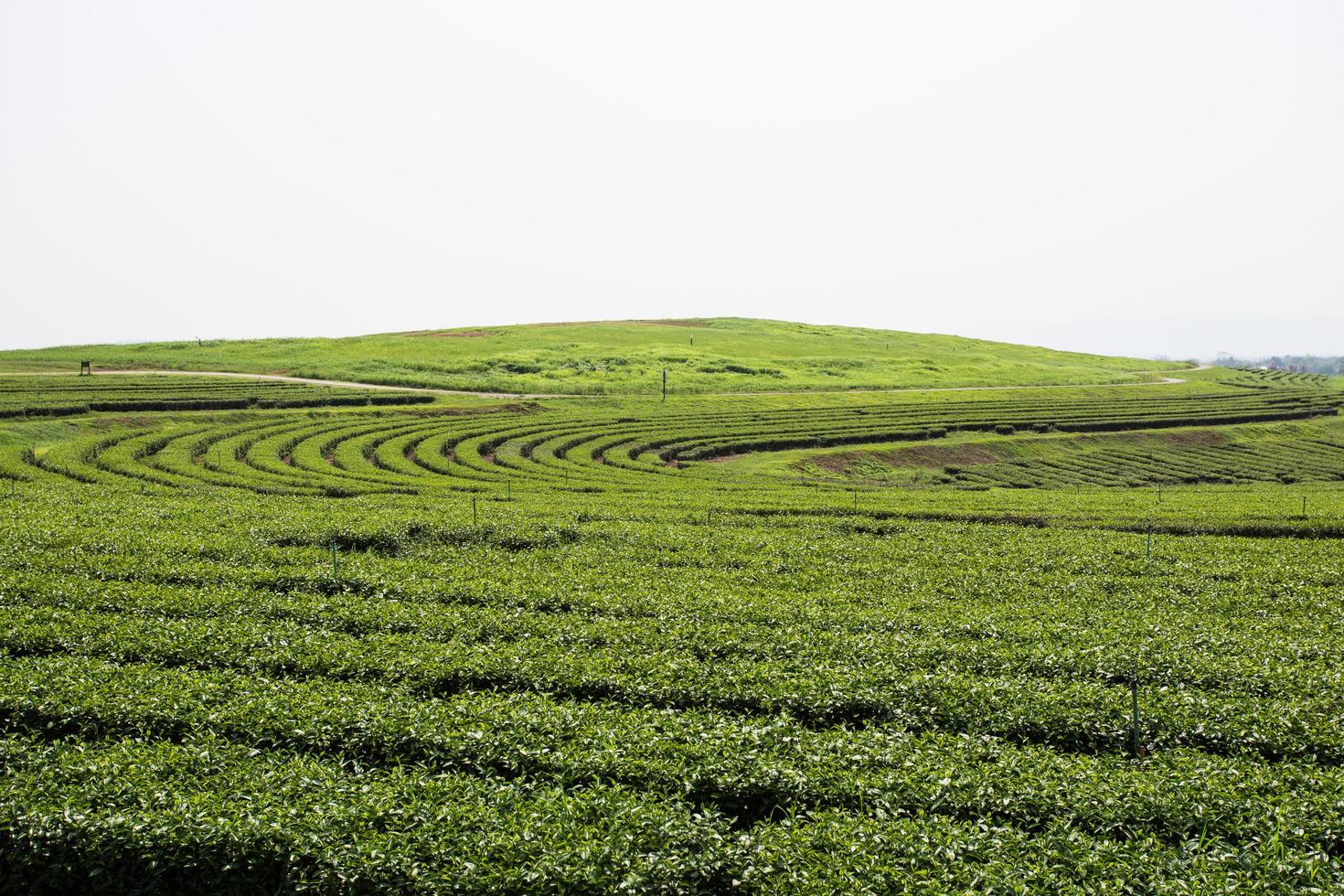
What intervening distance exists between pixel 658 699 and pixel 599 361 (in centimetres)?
11546

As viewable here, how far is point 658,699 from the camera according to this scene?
15406 mm

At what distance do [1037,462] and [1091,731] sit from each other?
5563 cm

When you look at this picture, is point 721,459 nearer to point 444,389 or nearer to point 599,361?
point 444,389

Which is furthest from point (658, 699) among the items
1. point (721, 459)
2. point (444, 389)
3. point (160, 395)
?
point (444, 389)

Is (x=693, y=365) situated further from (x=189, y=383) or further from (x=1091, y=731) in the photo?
(x=1091, y=731)

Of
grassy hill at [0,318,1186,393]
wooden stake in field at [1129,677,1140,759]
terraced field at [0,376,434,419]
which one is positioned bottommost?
wooden stake in field at [1129,677,1140,759]

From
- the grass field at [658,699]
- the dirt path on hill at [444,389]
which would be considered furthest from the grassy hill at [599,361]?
the grass field at [658,699]

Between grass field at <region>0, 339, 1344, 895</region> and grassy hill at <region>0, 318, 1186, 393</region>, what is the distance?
80205 mm

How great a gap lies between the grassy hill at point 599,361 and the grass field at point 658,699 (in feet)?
263

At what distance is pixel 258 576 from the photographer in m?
22.0

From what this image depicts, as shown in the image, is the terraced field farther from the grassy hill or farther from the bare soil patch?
the bare soil patch

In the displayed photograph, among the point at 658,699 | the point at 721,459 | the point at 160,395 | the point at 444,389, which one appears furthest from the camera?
the point at 444,389

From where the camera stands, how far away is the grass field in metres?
10.9

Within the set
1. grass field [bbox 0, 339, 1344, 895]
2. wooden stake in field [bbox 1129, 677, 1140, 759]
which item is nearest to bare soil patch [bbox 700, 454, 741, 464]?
grass field [bbox 0, 339, 1344, 895]
